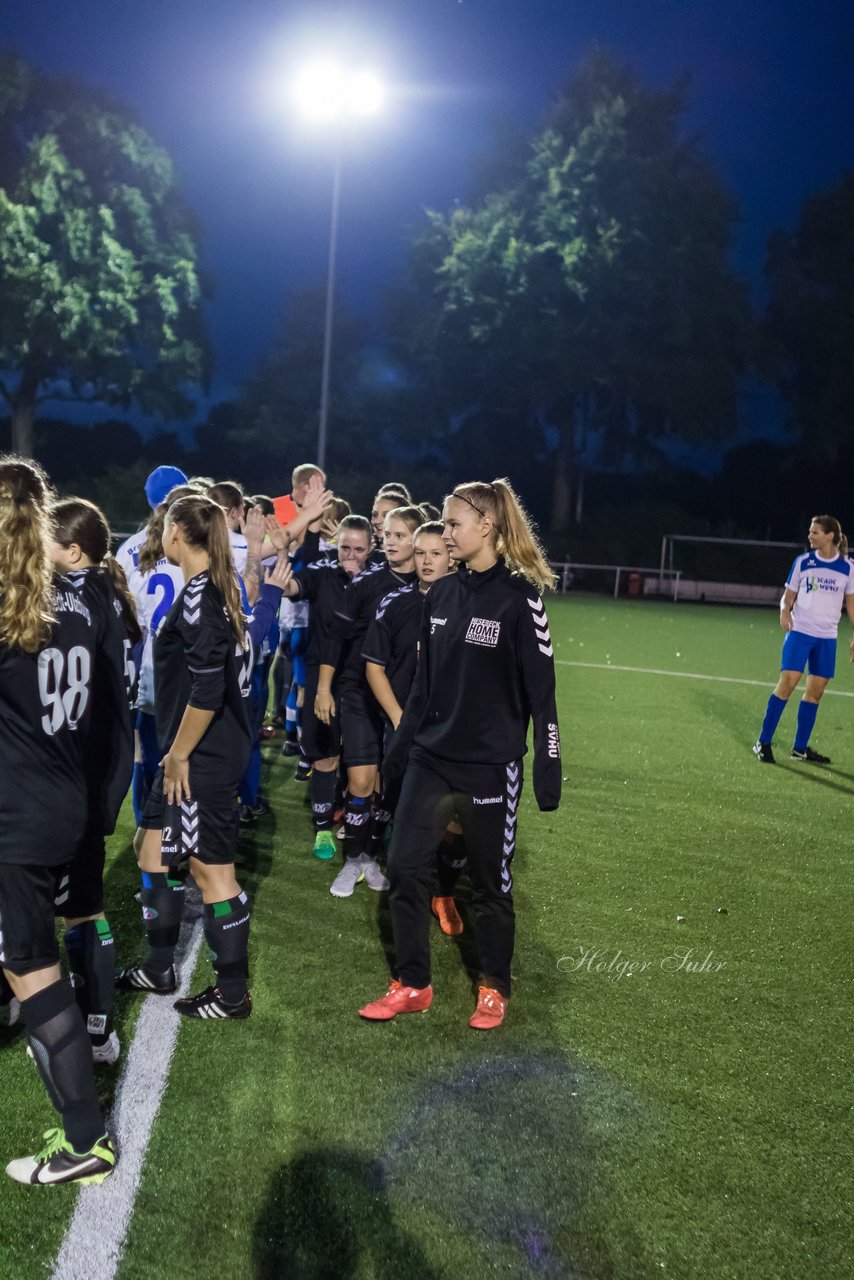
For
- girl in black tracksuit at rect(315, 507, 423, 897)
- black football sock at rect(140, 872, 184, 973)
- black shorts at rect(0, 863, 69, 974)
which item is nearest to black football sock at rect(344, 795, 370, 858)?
girl in black tracksuit at rect(315, 507, 423, 897)

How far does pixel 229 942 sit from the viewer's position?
3963 mm

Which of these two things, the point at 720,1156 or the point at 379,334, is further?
the point at 379,334

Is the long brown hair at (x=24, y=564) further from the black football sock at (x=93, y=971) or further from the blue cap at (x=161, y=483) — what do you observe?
the blue cap at (x=161, y=483)

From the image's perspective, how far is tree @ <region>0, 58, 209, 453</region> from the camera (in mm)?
35531

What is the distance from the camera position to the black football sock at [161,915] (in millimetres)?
4195

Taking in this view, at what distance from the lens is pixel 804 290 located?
4709cm

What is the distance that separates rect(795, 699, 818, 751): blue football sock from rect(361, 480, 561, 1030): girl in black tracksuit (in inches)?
251

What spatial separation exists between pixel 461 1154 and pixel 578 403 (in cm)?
4450

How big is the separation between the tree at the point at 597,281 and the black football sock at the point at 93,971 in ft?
134

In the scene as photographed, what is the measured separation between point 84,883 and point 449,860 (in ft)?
6.74

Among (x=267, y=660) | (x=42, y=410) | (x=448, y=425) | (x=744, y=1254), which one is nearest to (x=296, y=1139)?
(x=744, y=1254)

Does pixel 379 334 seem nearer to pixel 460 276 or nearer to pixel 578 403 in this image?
pixel 460 276

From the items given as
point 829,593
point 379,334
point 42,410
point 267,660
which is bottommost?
point 267,660

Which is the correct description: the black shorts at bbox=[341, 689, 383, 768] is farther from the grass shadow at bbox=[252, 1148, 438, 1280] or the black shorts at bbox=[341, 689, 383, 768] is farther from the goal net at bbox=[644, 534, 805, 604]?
the goal net at bbox=[644, 534, 805, 604]
